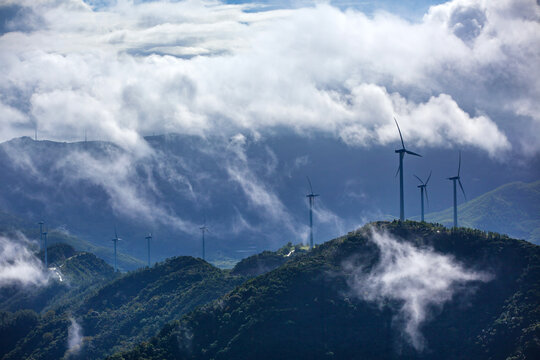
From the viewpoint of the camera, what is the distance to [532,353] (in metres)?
193

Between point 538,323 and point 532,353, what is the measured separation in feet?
32.2

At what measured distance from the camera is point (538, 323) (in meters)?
199
